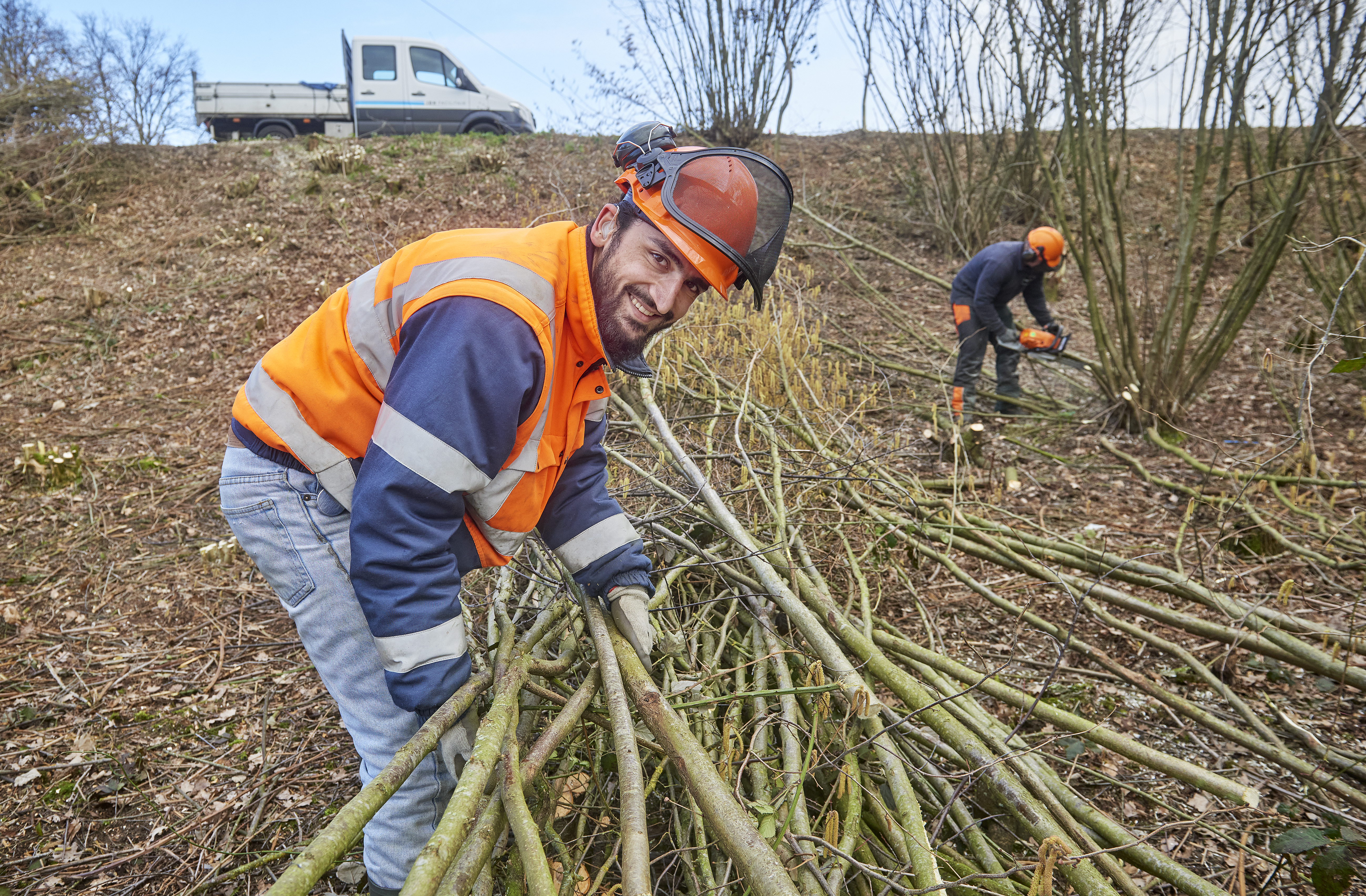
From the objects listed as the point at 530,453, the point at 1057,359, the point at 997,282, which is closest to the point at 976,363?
the point at 997,282

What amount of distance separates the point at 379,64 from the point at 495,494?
43.4 ft

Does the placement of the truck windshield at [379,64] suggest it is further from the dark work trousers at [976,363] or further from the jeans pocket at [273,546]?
the jeans pocket at [273,546]

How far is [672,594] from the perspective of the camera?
9.16ft

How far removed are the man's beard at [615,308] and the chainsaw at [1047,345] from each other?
15.9ft

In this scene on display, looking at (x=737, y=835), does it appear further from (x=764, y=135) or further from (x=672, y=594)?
(x=764, y=135)

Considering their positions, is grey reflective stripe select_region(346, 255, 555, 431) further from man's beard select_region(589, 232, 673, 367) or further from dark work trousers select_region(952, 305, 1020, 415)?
dark work trousers select_region(952, 305, 1020, 415)

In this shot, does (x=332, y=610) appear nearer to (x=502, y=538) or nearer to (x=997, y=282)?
(x=502, y=538)

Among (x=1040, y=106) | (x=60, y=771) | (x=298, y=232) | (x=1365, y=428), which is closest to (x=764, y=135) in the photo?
(x=1040, y=106)

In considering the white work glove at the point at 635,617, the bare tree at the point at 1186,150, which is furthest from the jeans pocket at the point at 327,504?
the bare tree at the point at 1186,150

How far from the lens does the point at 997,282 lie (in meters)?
5.89

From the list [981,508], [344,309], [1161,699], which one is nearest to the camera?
[344,309]

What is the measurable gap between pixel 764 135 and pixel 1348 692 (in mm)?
10772

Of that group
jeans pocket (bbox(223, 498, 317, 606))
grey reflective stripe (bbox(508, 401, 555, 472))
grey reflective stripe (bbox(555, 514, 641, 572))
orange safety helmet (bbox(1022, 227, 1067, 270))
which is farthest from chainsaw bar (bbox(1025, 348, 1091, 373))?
jeans pocket (bbox(223, 498, 317, 606))

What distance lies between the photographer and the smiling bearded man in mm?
1418
